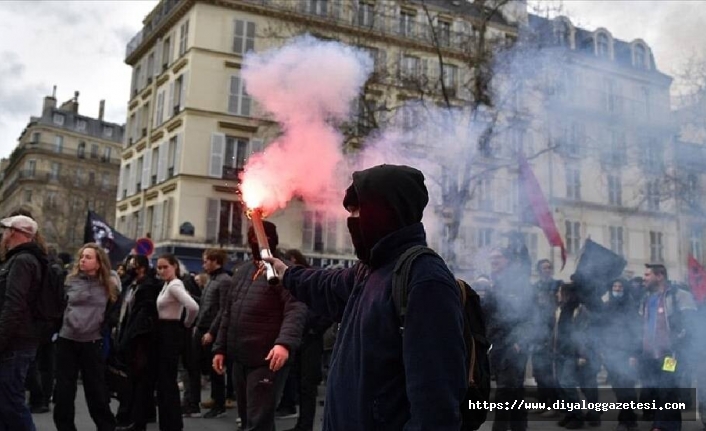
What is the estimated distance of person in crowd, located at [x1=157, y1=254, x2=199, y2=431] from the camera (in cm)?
570

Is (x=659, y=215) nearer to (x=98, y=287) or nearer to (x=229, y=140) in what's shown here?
(x=98, y=287)

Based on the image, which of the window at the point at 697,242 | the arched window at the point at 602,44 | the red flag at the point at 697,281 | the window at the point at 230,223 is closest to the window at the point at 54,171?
the window at the point at 230,223

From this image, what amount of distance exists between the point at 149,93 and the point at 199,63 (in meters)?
6.31

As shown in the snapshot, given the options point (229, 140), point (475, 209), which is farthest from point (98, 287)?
point (229, 140)

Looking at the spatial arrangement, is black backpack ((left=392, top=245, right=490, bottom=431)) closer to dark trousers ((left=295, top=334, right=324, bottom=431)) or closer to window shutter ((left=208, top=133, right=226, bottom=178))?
dark trousers ((left=295, top=334, right=324, bottom=431))

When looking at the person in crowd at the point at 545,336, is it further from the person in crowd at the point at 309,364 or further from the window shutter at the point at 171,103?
the window shutter at the point at 171,103

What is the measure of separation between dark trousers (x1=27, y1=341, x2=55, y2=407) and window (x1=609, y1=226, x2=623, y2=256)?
11.2 m

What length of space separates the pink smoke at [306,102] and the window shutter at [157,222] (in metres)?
16.3

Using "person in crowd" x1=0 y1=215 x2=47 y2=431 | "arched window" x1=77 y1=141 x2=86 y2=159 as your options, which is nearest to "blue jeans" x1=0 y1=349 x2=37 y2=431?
"person in crowd" x1=0 y1=215 x2=47 y2=431

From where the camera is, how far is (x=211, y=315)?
732cm

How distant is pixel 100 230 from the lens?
1266 centimetres

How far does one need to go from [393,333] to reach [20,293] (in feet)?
11.4

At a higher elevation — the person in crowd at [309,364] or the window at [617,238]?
the window at [617,238]

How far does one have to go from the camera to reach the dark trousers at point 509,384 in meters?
5.91
